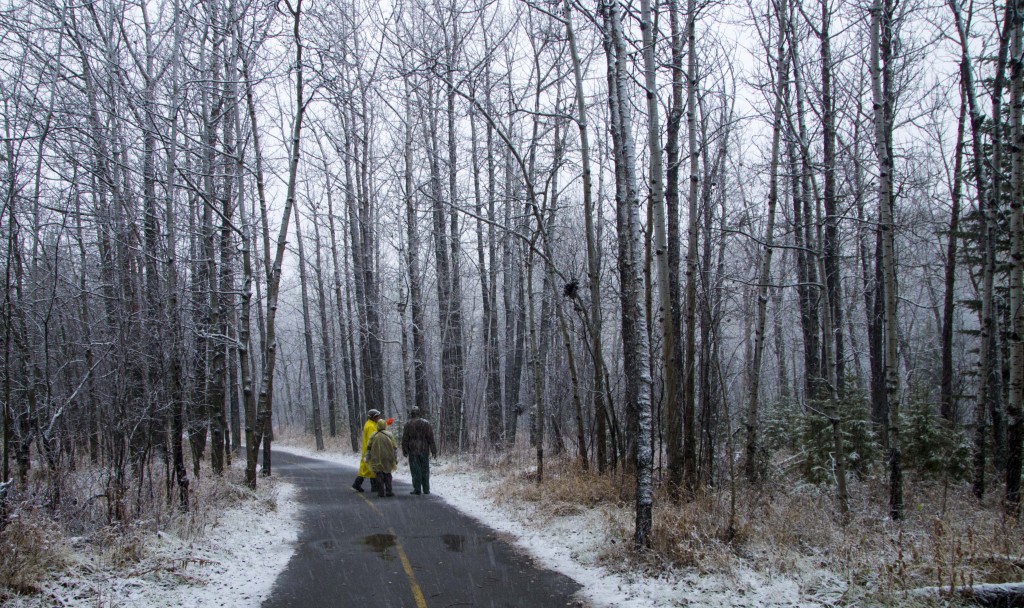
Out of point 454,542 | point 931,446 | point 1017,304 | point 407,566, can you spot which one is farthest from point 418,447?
point 931,446

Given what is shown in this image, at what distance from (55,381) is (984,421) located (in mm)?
15985

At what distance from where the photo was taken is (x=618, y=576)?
7.05m

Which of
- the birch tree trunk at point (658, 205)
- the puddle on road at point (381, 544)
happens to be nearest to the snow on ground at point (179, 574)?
the puddle on road at point (381, 544)

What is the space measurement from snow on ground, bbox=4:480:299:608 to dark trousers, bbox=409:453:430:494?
14.8 ft

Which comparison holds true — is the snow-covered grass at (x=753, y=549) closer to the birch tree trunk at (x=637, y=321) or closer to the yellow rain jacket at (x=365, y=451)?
the birch tree trunk at (x=637, y=321)

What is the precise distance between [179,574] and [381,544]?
2.60 meters

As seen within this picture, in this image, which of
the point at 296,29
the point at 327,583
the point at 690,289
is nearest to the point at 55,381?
the point at 327,583

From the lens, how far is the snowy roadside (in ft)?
19.6

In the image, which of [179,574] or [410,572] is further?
[410,572]

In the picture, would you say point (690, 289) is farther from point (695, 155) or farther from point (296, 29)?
point (296, 29)

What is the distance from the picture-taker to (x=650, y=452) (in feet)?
24.9

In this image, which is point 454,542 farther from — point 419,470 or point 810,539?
point 419,470

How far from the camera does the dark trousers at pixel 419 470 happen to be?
13.9 m

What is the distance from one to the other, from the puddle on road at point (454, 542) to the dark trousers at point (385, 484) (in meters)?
4.54
